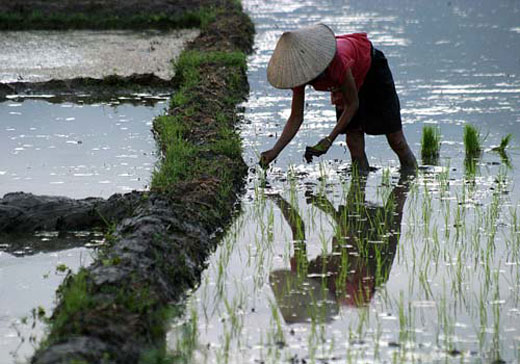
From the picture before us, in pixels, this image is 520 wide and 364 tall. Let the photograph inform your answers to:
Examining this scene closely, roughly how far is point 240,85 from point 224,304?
531 centimetres

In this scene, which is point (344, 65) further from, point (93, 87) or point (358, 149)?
point (93, 87)

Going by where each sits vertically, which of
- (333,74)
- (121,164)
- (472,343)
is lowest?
(472,343)

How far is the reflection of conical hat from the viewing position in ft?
13.6

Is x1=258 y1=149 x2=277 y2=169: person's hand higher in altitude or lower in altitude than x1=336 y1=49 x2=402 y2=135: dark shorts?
lower

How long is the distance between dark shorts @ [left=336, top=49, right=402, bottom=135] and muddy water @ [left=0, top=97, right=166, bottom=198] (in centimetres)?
131

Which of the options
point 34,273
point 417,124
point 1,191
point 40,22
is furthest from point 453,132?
point 40,22

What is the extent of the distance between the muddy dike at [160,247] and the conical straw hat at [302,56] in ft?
2.25

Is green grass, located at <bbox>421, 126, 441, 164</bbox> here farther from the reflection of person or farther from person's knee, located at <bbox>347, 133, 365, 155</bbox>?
the reflection of person

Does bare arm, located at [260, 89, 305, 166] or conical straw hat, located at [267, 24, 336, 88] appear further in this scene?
bare arm, located at [260, 89, 305, 166]

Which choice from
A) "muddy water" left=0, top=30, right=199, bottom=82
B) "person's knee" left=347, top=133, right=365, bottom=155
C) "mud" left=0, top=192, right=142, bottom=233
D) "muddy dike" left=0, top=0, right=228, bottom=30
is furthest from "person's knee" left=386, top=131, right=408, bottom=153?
"muddy dike" left=0, top=0, right=228, bottom=30

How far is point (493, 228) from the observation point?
5254 millimetres

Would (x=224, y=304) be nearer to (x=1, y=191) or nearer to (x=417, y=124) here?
(x=1, y=191)

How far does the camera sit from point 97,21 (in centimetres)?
1360

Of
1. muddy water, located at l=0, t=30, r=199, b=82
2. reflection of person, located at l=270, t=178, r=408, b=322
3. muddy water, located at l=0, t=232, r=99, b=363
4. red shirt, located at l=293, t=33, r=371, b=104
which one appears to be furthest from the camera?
muddy water, located at l=0, t=30, r=199, b=82
